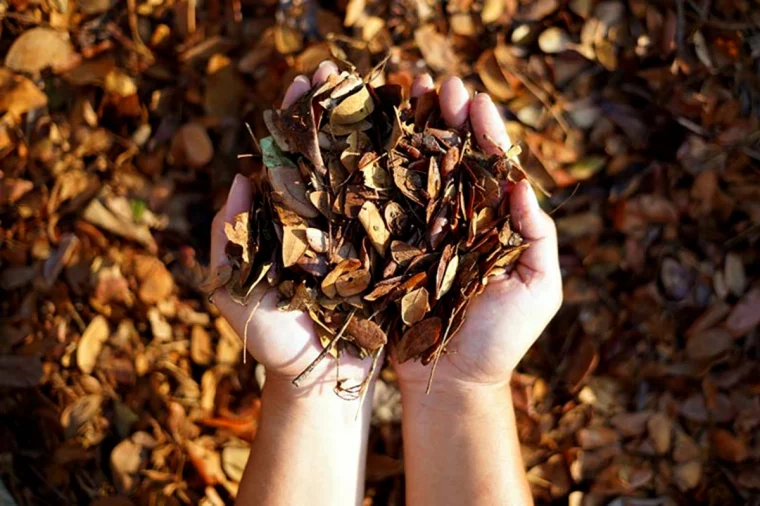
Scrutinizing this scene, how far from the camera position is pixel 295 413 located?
4.48ft

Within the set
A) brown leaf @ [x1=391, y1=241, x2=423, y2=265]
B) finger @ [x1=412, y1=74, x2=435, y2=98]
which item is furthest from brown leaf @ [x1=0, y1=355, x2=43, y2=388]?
finger @ [x1=412, y1=74, x2=435, y2=98]

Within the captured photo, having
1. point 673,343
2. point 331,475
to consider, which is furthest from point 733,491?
point 331,475

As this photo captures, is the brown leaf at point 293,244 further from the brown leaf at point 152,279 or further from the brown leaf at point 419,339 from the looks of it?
the brown leaf at point 152,279

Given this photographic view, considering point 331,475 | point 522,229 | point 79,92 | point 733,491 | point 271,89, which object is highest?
point 79,92

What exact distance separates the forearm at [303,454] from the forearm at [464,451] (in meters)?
0.13

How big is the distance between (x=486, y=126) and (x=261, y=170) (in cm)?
56

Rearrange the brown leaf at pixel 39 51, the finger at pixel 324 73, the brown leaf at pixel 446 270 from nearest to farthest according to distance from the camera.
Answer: the brown leaf at pixel 446 270 → the finger at pixel 324 73 → the brown leaf at pixel 39 51

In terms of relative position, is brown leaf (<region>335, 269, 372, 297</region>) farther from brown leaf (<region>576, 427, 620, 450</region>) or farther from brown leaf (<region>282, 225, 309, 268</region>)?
brown leaf (<region>576, 427, 620, 450</region>)

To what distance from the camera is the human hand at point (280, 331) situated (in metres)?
1.29

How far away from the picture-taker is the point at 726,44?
172 cm

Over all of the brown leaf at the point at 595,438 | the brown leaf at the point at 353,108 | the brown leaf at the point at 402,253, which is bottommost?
the brown leaf at the point at 595,438

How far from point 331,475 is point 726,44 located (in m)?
1.32

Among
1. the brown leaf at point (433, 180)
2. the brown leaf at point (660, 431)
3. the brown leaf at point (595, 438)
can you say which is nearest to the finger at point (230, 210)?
the brown leaf at point (433, 180)

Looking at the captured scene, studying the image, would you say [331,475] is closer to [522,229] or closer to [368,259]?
[368,259]
